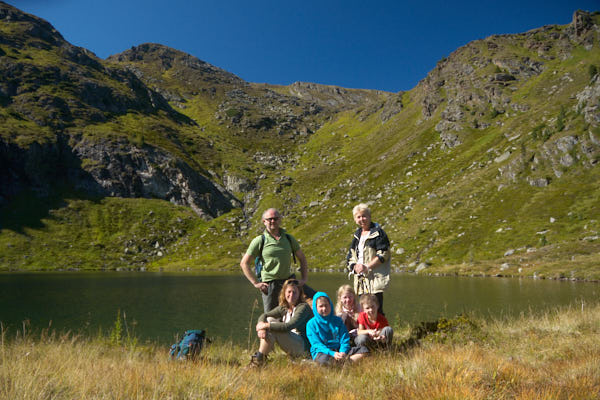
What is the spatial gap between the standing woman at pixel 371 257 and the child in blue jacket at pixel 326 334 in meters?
1.38

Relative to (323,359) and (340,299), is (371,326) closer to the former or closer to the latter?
(340,299)

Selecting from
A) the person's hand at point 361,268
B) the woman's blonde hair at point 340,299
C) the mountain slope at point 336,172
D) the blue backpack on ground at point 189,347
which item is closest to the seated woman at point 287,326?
the woman's blonde hair at point 340,299

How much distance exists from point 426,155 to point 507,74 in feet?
150

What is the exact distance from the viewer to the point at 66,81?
135125mm

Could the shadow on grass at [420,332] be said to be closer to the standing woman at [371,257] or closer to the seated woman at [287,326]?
the standing woman at [371,257]

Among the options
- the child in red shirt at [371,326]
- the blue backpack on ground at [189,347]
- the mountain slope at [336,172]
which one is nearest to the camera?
the child in red shirt at [371,326]

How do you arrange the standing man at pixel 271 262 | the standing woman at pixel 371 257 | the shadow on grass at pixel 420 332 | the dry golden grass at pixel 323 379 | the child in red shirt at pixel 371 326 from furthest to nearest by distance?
1. the shadow on grass at pixel 420 332
2. the standing man at pixel 271 262
3. the standing woman at pixel 371 257
4. the child in red shirt at pixel 371 326
5. the dry golden grass at pixel 323 379

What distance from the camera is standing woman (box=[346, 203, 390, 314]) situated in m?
7.78

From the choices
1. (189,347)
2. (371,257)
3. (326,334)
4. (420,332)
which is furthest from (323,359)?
(420,332)

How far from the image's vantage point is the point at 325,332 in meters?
6.78

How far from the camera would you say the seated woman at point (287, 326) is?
655 cm

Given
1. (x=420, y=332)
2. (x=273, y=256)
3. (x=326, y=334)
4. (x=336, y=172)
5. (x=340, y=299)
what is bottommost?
(x=420, y=332)

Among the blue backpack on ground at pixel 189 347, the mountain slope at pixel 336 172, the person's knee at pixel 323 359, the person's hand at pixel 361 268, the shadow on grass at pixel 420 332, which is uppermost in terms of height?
the mountain slope at pixel 336 172

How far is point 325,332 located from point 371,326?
1419 millimetres
